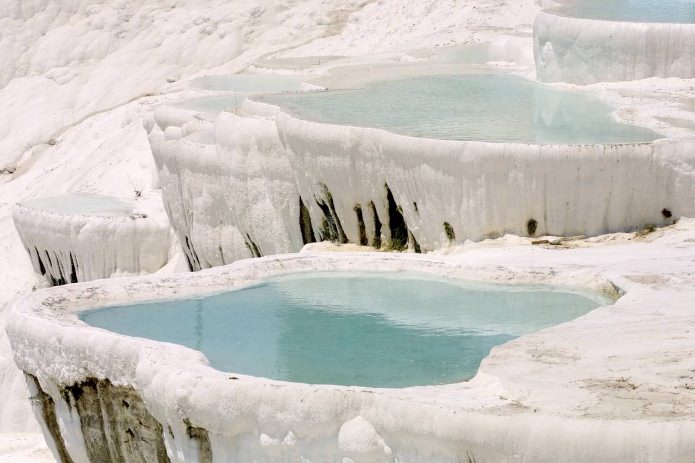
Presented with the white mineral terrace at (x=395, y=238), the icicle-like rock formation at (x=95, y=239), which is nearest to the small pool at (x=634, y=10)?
the white mineral terrace at (x=395, y=238)

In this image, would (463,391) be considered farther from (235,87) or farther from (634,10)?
(235,87)

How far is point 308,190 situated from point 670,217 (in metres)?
3.15

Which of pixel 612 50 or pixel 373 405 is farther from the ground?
pixel 373 405

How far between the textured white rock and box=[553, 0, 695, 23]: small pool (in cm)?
49

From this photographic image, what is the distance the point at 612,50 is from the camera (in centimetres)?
1288

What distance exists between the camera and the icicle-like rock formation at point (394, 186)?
945 centimetres

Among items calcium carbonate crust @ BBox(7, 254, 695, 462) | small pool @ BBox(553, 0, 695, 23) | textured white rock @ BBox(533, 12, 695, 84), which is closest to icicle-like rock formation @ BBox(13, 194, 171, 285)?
textured white rock @ BBox(533, 12, 695, 84)

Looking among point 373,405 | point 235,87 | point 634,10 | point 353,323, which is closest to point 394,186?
point 353,323

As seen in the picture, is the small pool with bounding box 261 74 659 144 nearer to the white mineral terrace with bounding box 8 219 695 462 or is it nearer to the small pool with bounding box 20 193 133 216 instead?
the white mineral terrace with bounding box 8 219 695 462

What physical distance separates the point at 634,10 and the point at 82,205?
6705 mm

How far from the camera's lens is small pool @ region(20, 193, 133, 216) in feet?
47.7

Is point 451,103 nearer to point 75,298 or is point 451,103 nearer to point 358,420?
point 75,298

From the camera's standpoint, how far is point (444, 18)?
21562mm

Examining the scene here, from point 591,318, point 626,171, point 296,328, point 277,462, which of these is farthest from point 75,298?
point 626,171
